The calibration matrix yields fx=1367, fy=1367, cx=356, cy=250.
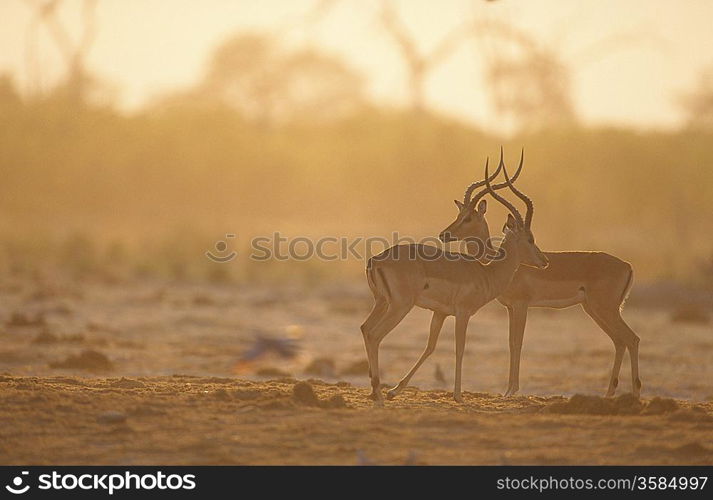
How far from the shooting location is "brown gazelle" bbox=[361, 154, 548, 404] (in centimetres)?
1193

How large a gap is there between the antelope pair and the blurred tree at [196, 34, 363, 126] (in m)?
43.8

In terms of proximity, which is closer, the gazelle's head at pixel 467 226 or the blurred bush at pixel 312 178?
the gazelle's head at pixel 467 226

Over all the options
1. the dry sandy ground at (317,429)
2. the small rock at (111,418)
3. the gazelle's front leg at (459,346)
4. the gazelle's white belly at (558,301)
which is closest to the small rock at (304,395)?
the dry sandy ground at (317,429)

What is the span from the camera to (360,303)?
25.9 meters

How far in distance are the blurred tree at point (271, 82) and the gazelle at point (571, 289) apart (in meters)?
43.7

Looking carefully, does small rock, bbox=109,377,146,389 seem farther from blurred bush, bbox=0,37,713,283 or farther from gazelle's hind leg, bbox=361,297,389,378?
blurred bush, bbox=0,37,713,283

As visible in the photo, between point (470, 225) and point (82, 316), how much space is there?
33.3ft

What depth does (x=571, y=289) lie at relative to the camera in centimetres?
1386

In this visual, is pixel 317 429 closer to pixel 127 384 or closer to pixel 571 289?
pixel 127 384

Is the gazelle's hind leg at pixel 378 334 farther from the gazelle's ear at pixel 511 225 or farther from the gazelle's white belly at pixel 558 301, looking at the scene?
the gazelle's white belly at pixel 558 301

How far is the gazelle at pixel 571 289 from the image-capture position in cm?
1355

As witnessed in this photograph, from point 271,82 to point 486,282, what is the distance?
46368 millimetres

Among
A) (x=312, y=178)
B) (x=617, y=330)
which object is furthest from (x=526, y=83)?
(x=617, y=330)

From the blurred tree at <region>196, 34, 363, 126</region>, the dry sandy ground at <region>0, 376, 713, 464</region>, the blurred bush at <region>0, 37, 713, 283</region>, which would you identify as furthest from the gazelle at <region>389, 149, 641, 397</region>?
the blurred tree at <region>196, 34, 363, 126</region>
